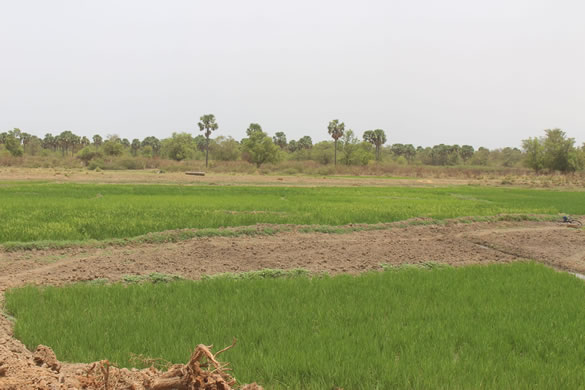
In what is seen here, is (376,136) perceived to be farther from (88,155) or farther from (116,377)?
(116,377)

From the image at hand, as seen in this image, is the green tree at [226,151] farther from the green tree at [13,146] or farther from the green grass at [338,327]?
the green grass at [338,327]

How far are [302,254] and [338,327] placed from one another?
5.10 meters

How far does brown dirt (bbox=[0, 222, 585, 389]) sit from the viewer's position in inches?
314

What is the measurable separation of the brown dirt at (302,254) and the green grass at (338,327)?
1.03m

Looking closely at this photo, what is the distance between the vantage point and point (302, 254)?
9.85 meters

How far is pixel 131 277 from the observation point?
7.37 meters

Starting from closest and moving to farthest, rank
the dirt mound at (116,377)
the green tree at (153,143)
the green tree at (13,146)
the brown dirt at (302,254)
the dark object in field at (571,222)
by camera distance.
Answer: the dirt mound at (116,377) → the brown dirt at (302,254) → the dark object in field at (571,222) → the green tree at (13,146) → the green tree at (153,143)

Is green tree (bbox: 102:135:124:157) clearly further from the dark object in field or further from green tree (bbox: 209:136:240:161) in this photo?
the dark object in field

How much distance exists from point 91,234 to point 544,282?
11441mm

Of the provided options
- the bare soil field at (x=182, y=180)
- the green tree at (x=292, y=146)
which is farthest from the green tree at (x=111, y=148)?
the green tree at (x=292, y=146)

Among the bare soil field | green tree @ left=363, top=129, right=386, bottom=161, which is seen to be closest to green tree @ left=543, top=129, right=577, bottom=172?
the bare soil field

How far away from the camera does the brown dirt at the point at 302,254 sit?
7965 mm

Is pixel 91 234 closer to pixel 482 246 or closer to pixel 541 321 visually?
pixel 541 321

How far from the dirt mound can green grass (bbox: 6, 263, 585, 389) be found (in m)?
0.75
